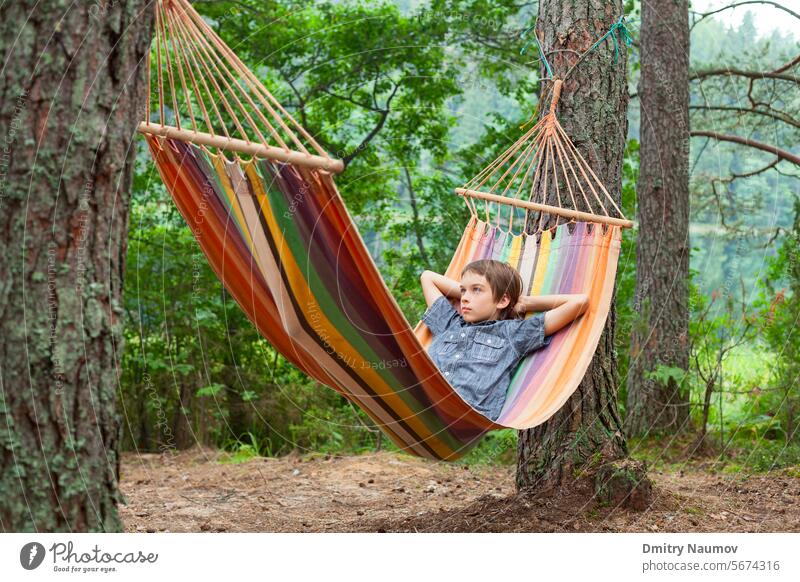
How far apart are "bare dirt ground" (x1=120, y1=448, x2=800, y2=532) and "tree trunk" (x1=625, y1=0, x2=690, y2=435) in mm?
627

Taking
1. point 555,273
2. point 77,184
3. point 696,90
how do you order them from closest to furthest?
point 77,184, point 555,273, point 696,90

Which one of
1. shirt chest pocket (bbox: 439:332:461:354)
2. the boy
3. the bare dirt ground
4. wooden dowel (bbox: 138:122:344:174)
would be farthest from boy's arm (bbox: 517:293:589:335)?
wooden dowel (bbox: 138:122:344:174)

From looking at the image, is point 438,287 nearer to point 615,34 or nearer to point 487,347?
point 487,347

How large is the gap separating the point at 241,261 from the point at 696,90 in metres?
4.55

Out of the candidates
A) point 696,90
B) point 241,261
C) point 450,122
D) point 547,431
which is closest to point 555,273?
point 547,431

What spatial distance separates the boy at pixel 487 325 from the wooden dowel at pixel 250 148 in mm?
937

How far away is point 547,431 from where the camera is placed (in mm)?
2797

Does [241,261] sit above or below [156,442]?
above

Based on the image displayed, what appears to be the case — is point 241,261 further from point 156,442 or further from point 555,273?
point 156,442

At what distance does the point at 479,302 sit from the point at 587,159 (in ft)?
1.82

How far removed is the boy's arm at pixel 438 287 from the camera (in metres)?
2.92

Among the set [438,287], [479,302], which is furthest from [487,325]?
[438,287]

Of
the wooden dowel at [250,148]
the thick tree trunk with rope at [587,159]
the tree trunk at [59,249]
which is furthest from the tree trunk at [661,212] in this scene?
the tree trunk at [59,249]

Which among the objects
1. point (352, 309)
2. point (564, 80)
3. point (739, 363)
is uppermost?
point (564, 80)
